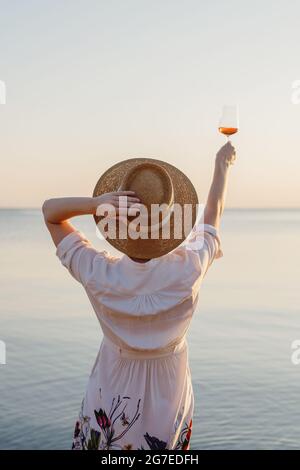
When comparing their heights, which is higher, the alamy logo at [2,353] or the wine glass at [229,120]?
the wine glass at [229,120]

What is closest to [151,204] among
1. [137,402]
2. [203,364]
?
[137,402]

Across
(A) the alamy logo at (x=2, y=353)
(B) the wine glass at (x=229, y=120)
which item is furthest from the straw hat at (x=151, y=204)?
(A) the alamy logo at (x=2, y=353)

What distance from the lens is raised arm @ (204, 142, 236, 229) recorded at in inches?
107

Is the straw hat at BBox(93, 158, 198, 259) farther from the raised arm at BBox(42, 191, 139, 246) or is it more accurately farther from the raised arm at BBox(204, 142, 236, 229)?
the raised arm at BBox(204, 142, 236, 229)

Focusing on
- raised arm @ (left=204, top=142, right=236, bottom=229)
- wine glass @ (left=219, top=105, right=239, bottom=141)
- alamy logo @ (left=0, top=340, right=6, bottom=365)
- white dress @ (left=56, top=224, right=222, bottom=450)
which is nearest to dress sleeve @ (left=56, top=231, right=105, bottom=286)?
white dress @ (left=56, top=224, right=222, bottom=450)

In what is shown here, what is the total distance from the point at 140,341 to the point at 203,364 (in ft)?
14.0

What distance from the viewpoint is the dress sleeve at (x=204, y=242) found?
2588 millimetres

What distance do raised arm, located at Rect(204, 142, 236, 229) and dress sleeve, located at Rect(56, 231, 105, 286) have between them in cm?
44

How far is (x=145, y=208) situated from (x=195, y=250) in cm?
24

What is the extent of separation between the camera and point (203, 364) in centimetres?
672

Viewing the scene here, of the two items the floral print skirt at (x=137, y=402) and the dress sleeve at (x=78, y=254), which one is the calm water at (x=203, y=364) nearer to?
the floral print skirt at (x=137, y=402)

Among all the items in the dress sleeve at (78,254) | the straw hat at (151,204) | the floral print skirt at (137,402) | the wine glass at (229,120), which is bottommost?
the floral print skirt at (137,402)

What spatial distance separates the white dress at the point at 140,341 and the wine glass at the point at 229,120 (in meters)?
0.76
